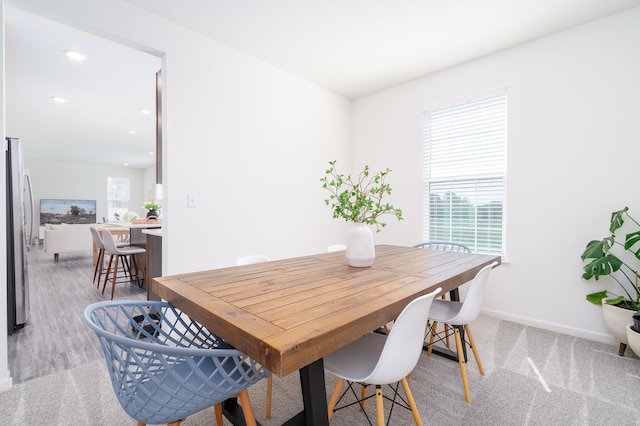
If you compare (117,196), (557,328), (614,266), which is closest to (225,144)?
(614,266)

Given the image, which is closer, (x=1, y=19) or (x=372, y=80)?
(x=1, y=19)

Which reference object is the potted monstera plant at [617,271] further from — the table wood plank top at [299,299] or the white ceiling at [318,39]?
the white ceiling at [318,39]

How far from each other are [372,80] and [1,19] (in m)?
3.21

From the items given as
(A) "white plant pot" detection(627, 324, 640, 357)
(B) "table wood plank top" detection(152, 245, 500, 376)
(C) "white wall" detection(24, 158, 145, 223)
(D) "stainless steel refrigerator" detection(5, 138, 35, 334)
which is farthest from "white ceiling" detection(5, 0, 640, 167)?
(C) "white wall" detection(24, 158, 145, 223)

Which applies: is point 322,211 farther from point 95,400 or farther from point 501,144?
point 95,400

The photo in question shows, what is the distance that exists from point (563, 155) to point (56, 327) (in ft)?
16.2

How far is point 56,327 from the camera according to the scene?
2.82 m

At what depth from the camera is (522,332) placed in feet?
8.83

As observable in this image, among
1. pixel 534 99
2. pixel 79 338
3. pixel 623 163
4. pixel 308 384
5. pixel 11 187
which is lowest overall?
pixel 79 338

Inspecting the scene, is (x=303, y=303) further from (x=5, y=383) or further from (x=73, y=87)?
(x=73, y=87)

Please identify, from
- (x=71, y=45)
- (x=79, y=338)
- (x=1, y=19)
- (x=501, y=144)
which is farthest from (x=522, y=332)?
(x=71, y=45)

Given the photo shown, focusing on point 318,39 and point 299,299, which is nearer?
point 299,299

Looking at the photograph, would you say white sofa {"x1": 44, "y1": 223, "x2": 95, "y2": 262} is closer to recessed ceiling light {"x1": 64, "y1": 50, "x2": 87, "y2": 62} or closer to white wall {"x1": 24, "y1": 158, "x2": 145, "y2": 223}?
recessed ceiling light {"x1": 64, "y1": 50, "x2": 87, "y2": 62}

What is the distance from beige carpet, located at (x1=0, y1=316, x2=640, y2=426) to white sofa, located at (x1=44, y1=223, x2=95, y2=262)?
5308 millimetres
